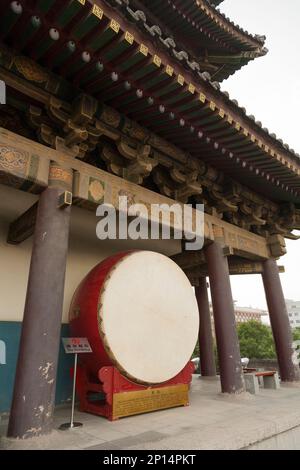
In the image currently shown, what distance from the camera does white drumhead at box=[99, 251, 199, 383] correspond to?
148 inches

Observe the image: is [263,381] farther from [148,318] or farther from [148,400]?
[148,318]

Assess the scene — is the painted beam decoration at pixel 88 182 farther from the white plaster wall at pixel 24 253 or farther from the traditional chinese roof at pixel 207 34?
the traditional chinese roof at pixel 207 34

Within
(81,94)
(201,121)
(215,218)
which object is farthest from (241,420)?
(81,94)

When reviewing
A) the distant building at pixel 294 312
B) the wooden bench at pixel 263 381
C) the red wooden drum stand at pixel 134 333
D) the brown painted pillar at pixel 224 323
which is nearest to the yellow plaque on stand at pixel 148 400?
the red wooden drum stand at pixel 134 333

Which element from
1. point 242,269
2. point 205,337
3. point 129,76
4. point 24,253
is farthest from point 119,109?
point 205,337

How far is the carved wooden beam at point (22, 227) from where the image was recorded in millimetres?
4070

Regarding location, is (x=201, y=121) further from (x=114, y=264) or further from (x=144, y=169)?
(x=114, y=264)

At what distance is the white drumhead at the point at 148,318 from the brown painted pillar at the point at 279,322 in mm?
2909

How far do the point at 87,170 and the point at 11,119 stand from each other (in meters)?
1.09

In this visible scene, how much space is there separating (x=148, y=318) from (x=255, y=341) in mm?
24023

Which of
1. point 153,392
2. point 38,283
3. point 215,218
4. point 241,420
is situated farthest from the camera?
point 215,218

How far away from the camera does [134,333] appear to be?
388 centimetres

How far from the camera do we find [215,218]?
227 inches

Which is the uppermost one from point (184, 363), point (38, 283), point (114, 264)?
point (114, 264)
